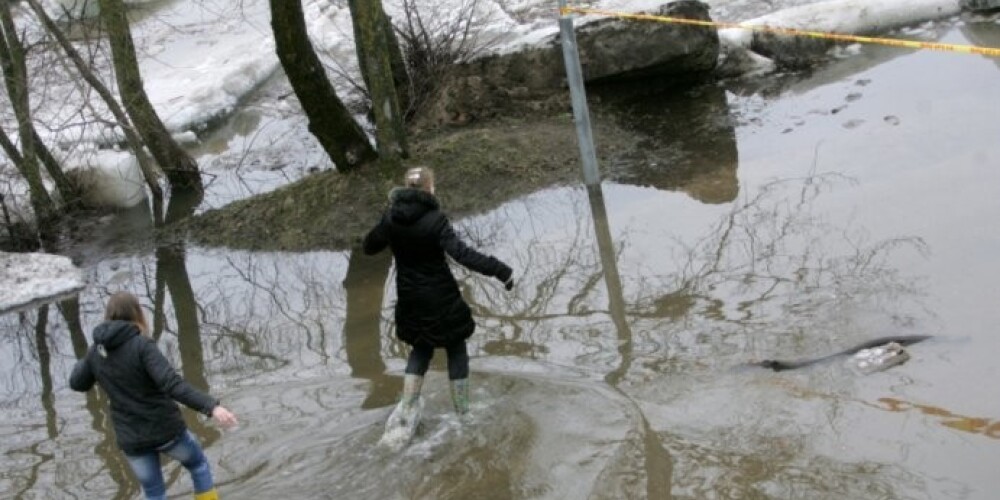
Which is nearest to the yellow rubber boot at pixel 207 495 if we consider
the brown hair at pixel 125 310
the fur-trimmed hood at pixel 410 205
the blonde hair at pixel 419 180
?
the brown hair at pixel 125 310

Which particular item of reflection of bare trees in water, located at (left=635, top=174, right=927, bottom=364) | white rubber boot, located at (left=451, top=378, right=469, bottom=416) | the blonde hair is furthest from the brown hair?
reflection of bare trees in water, located at (left=635, top=174, right=927, bottom=364)

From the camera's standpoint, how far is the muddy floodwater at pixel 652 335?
517 cm

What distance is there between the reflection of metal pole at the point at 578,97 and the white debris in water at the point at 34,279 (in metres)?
4.72

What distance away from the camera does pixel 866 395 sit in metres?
5.41

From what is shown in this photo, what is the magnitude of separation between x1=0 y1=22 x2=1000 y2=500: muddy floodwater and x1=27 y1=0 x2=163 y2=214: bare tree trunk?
1.49 metres

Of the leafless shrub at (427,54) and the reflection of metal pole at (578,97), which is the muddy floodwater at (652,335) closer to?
the reflection of metal pole at (578,97)

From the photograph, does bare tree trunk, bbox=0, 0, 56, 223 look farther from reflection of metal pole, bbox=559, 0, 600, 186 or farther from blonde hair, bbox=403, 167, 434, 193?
blonde hair, bbox=403, 167, 434, 193

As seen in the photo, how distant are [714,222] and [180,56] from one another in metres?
13.4

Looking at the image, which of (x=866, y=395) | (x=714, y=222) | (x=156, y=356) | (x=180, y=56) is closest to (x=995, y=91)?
(x=714, y=222)

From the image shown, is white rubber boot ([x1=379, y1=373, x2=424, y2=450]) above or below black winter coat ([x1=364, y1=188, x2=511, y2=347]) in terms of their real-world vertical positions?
below

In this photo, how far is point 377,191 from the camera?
32.3 feet

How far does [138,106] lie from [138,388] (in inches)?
298

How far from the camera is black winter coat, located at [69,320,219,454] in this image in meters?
4.62

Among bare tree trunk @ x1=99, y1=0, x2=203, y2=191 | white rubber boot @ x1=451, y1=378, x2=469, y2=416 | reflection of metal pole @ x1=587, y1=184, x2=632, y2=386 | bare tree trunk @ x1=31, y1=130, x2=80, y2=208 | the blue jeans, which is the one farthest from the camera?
bare tree trunk @ x1=31, y1=130, x2=80, y2=208
